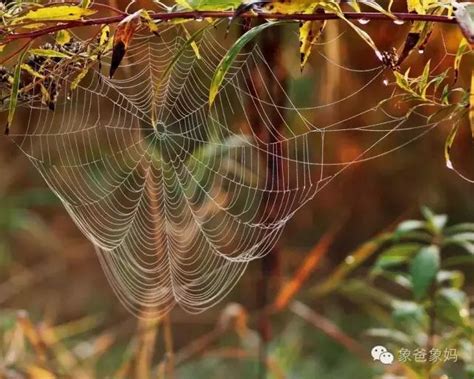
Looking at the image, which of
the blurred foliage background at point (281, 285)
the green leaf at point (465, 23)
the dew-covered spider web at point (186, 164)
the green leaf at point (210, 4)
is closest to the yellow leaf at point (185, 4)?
the green leaf at point (210, 4)

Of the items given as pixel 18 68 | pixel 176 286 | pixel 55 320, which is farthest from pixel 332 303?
pixel 18 68

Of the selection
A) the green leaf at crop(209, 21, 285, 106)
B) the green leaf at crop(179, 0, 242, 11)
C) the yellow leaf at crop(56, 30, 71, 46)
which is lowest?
the green leaf at crop(209, 21, 285, 106)

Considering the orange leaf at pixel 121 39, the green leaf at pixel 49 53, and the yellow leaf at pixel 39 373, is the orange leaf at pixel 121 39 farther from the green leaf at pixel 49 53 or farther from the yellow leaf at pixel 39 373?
the yellow leaf at pixel 39 373

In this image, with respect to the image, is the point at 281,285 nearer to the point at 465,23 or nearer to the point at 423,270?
the point at 423,270

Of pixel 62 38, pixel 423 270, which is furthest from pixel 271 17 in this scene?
pixel 423 270

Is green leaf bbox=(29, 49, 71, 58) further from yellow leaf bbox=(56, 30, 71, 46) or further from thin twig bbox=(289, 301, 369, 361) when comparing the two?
thin twig bbox=(289, 301, 369, 361)

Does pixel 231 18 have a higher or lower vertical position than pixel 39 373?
higher

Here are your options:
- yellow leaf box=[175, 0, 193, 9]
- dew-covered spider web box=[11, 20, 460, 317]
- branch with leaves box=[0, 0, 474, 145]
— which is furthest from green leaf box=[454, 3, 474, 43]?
dew-covered spider web box=[11, 20, 460, 317]
